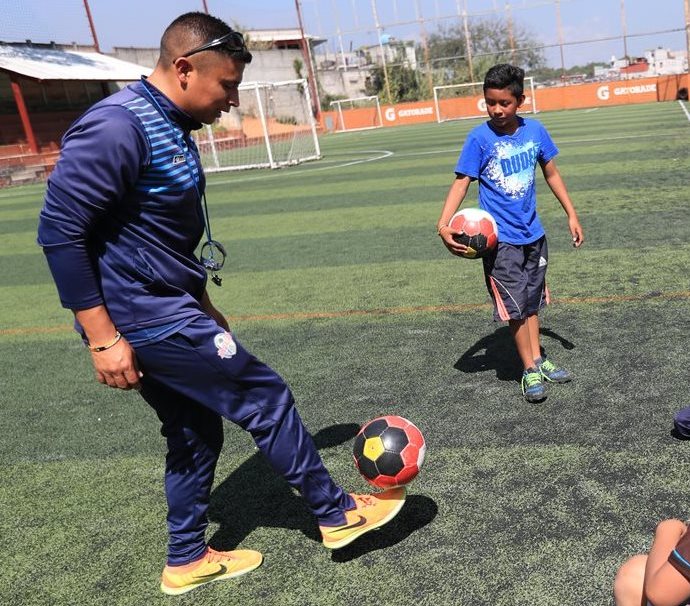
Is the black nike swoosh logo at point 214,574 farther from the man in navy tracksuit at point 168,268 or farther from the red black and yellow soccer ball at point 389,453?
the red black and yellow soccer ball at point 389,453

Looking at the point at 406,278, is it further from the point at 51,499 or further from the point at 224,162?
the point at 224,162

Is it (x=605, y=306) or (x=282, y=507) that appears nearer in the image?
(x=282, y=507)

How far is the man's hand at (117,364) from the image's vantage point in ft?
7.93

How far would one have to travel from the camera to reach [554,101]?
35.6 meters

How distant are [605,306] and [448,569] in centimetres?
358

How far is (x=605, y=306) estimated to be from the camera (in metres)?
5.73

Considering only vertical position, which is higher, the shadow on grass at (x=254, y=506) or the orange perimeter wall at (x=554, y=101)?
the orange perimeter wall at (x=554, y=101)

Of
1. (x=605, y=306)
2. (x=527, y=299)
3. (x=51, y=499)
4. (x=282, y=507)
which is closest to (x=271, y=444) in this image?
(x=282, y=507)

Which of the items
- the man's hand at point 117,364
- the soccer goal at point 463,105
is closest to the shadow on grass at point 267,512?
the man's hand at point 117,364

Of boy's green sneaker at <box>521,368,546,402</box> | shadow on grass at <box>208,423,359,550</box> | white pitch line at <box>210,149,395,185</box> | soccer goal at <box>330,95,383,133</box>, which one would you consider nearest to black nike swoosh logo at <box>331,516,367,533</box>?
shadow on grass at <box>208,423,359,550</box>

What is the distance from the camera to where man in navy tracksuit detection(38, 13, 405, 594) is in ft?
7.43

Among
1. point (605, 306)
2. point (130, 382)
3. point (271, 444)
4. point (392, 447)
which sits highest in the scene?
point (130, 382)

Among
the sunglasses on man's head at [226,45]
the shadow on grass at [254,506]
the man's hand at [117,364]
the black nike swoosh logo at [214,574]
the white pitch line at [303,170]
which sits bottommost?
the shadow on grass at [254,506]

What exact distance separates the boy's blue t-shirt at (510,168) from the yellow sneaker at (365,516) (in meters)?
1.90
